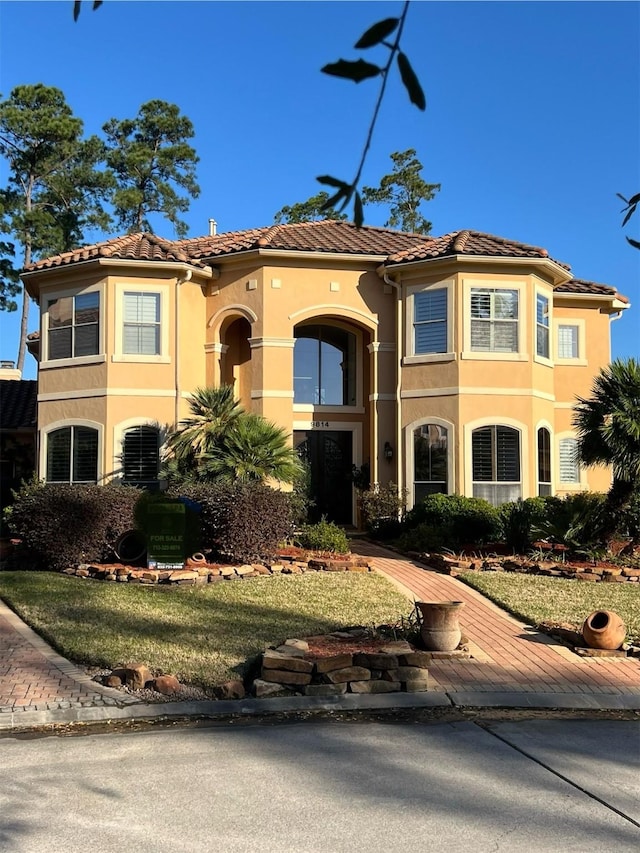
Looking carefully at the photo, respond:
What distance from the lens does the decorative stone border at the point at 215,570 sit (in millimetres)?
13695

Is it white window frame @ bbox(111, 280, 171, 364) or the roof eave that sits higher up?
the roof eave

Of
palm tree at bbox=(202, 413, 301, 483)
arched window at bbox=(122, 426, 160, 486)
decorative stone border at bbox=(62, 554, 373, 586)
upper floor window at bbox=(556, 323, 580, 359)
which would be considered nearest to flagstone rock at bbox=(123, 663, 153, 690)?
decorative stone border at bbox=(62, 554, 373, 586)

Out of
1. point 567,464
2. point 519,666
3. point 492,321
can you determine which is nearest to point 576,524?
point 492,321

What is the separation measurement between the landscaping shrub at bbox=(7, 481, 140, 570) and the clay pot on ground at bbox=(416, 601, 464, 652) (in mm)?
7262

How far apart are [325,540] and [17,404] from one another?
14.9m

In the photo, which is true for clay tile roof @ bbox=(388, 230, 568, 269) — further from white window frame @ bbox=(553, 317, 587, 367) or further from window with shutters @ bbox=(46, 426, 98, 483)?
window with shutters @ bbox=(46, 426, 98, 483)

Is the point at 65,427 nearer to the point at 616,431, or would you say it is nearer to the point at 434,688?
the point at 616,431

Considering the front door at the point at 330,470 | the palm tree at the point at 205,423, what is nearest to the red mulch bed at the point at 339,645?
the palm tree at the point at 205,423

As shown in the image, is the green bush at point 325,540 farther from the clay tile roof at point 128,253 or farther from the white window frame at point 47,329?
the clay tile roof at point 128,253

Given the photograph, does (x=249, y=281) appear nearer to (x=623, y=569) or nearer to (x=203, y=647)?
(x=623, y=569)

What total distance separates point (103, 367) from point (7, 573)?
6.17 m

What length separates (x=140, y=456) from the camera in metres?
19.5

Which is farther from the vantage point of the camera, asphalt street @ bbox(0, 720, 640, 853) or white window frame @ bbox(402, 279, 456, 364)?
white window frame @ bbox(402, 279, 456, 364)

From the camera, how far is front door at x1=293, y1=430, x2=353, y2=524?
21391 mm
